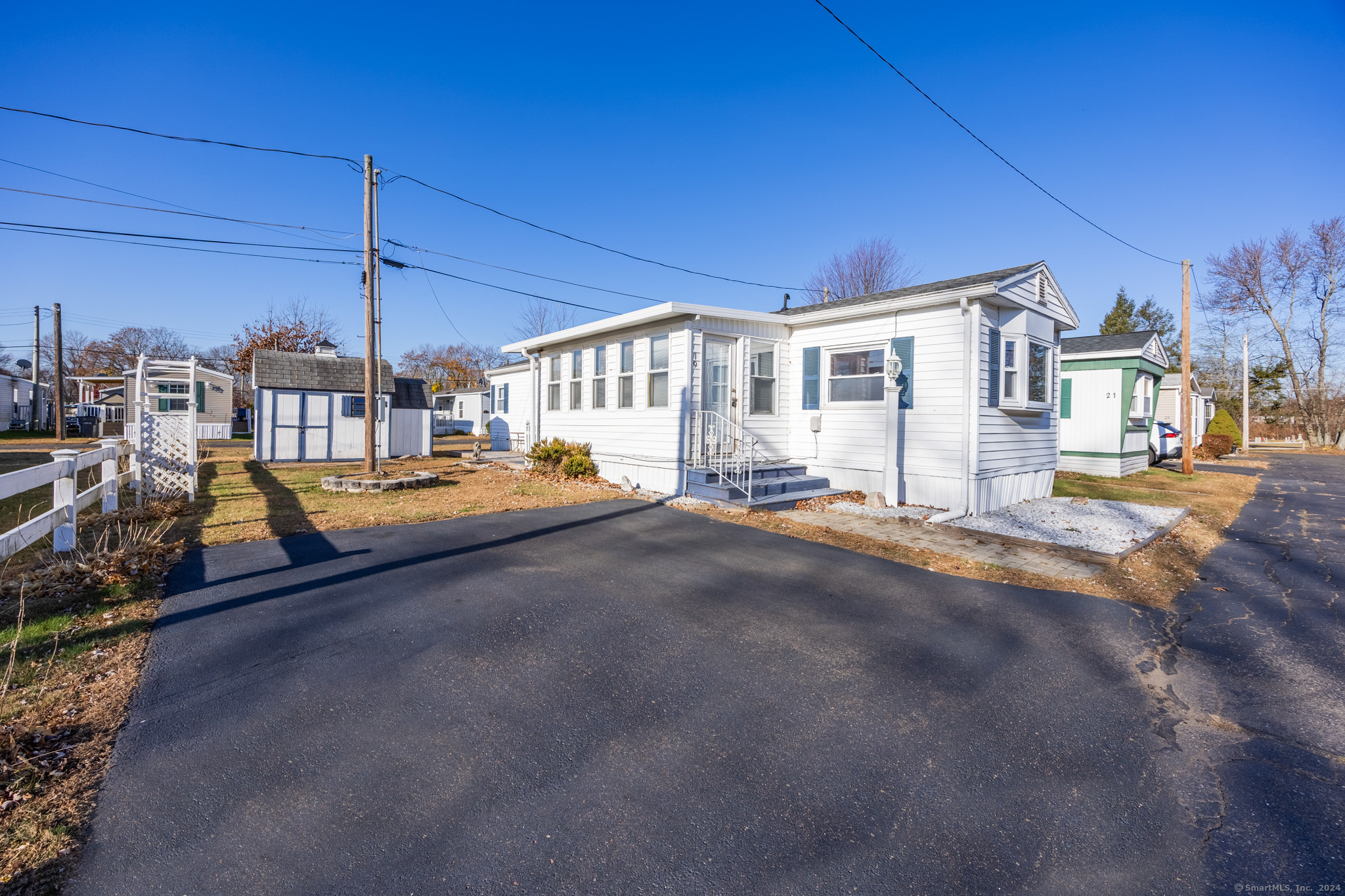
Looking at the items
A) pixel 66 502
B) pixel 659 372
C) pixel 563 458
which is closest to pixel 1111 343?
pixel 659 372

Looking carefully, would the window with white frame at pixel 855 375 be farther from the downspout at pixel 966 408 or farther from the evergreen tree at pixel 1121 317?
the evergreen tree at pixel 1121 317

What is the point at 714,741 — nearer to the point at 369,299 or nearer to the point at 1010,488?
the point at 1010,488

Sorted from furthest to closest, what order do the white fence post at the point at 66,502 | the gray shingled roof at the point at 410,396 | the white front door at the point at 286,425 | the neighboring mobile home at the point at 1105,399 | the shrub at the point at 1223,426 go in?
the shrub at the point at 1223,426, the gray shingled roof at the point at 410,396, the white front door at the point at 286,425, the neighboring mobile home at the point at 1105,399, the white fence post at the point at 66,502

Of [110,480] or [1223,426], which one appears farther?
[1223,426]

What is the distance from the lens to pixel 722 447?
412 inches

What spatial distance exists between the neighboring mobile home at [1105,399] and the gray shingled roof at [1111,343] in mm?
14

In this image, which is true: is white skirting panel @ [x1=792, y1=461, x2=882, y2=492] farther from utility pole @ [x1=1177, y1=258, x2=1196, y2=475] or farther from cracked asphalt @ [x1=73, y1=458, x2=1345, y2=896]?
utility pole @ [x1=1177, y1=258, x2=1196, y2=475]

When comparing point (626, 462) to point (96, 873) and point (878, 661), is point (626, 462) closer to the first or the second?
point (878, 661)

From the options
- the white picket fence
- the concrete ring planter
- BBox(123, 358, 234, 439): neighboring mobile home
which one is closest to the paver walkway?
the concrete ring planter

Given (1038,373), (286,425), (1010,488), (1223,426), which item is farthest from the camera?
(1223,426)

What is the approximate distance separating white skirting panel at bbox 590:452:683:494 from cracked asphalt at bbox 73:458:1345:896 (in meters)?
5.04

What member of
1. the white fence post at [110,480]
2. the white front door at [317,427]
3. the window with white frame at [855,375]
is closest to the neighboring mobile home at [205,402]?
the white front door at [317,427]

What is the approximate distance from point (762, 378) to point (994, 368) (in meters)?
3.80

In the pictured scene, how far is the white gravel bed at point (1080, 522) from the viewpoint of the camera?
24.2 feet
